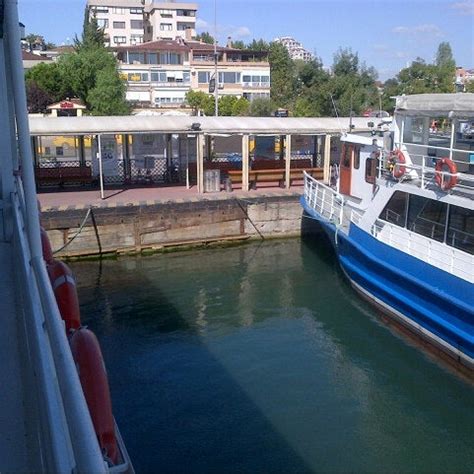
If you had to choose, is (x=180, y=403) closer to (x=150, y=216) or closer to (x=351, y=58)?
(x=150, y=216)

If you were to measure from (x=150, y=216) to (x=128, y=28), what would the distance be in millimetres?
71363

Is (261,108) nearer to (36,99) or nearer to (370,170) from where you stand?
(36,99)

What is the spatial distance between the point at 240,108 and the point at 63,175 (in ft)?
105

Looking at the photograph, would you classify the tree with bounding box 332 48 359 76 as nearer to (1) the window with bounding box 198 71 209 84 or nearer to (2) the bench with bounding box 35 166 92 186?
(1) the window with bounding box 198 71 209 84

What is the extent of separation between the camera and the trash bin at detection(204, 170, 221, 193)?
19.5m

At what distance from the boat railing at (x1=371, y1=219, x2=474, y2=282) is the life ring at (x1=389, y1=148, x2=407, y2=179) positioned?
1.06 m

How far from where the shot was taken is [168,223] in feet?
57.0

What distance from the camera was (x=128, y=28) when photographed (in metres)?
81.6

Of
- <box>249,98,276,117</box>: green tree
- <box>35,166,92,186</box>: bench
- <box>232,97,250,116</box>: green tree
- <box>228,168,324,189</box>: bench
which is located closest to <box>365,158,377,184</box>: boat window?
<box>228,168,324,189</box>: bench

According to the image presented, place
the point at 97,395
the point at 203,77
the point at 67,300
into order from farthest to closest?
the point at 203,77 → the point at 67,300 → the point at 97,395

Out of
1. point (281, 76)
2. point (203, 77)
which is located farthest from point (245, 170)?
point (281, 76)

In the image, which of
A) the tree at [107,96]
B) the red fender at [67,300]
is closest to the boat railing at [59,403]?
the red fender at [67,300]

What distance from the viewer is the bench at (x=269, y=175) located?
20672 mm

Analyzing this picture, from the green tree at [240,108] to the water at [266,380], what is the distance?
36.6 m
